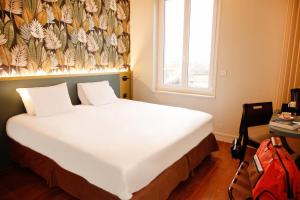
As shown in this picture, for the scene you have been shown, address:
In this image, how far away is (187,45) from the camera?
141 inches

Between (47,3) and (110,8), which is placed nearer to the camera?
(47,3)

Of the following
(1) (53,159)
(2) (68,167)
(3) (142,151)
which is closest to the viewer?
(3) (142,151)

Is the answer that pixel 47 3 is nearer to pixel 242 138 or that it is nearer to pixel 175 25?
pixel 175 25

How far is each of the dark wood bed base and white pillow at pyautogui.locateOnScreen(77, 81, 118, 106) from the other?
1088mm

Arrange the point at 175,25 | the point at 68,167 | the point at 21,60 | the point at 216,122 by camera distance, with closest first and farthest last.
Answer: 1. the point at 68,167
2. the point at 21,60
3. the point at 216,122
4. the point at 175,25

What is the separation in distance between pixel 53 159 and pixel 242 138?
202 cm

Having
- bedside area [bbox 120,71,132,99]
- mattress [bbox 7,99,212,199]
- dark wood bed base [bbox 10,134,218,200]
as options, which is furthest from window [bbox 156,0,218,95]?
dark wood bed base [bbox 10,134,218,200]

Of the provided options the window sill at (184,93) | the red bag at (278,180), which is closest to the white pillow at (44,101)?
the window sill at (184,93)

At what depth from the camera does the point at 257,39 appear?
293 centimetres

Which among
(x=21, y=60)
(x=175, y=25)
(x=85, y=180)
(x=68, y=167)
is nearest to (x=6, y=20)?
(x=21, y=60)

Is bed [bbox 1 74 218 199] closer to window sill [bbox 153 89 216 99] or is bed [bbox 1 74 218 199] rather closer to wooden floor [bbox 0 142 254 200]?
wooden floor [bbox 0 142 254 200]

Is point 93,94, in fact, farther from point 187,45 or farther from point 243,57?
point 243,57

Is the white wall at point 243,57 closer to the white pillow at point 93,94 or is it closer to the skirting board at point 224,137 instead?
the skirting board at point 224,137

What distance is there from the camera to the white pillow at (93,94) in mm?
3145
